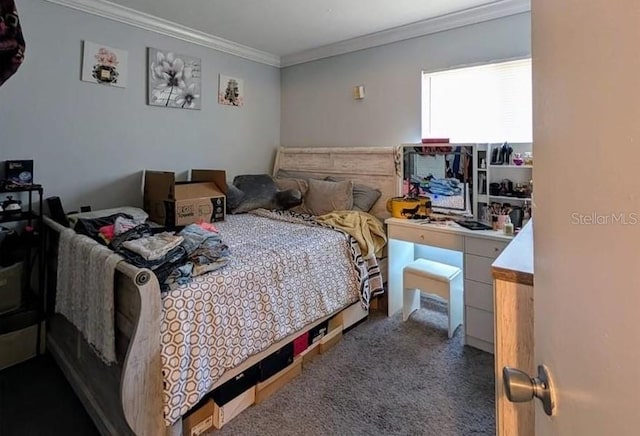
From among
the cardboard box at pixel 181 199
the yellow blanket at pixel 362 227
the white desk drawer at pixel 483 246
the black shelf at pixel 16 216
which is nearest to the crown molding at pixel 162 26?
the cardboard box at pixel 181 199

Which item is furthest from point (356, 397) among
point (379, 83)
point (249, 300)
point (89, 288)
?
point (379, 83)

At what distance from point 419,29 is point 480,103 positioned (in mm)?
838

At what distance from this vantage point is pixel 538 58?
661mm

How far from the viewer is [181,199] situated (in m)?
2.70

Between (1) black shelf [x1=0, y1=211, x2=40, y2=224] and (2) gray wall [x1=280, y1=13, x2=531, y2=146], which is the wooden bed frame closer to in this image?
(1) black shelf [x1=0, y1=211, x2=40, y2=224]

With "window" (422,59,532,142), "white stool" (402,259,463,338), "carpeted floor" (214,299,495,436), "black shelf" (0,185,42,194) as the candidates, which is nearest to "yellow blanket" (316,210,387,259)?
"white stool" (402,259,463,338)

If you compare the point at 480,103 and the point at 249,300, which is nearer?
the point at 249,300

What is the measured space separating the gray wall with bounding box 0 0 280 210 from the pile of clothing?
0.89 metres

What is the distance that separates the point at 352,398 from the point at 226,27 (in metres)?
3.03

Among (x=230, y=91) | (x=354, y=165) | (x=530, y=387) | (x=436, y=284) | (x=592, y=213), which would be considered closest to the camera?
(x=592, y=213)

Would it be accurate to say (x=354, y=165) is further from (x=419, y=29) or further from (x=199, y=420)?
(x=199, y=420)

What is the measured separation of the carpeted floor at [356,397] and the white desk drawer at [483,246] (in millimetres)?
643

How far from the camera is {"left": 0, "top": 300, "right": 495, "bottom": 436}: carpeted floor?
173 centimetres

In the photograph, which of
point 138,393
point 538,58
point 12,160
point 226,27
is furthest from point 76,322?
point 226,27
